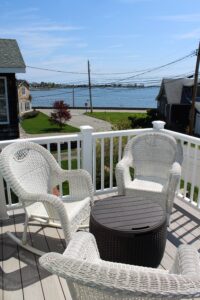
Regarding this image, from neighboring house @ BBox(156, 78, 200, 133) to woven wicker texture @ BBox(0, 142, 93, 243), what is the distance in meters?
23.5

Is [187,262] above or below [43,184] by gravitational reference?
above

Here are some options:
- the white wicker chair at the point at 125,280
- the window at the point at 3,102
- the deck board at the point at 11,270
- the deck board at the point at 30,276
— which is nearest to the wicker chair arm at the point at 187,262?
the white wicker chair at the point at 125,280

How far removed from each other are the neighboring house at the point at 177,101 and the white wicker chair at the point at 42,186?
23.5 m

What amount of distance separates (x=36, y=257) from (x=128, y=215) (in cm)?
105

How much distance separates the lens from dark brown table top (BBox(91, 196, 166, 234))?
228 cm

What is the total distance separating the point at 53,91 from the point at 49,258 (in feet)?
220

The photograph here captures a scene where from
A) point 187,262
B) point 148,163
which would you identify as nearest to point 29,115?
point 148,163

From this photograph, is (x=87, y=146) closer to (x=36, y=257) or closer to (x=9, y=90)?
(x=36, y=257)

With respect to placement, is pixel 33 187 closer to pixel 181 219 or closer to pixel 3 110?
pixel 181 219

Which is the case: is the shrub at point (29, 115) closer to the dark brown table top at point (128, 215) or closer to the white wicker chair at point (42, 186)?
the white wicker chair at point (42, 186)

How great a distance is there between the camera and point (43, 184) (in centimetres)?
312

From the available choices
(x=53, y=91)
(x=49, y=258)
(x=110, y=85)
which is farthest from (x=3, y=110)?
(x=53, y=91)

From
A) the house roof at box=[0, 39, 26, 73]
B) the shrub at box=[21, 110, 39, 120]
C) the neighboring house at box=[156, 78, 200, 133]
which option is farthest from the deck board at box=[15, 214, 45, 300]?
the shrub at box=[21, 110, 39, 120]

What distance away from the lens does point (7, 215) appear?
11.4 ft
